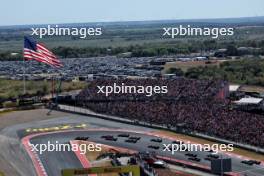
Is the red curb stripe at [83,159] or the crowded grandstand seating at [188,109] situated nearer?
the red curb stripe at [83,159]

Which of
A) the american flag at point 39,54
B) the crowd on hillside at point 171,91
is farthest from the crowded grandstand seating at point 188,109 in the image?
the american flag at point 39,54

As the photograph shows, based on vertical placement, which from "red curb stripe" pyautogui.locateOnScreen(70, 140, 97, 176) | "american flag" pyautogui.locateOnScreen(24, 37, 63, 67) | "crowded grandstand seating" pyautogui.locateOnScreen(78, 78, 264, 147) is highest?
"american flag" pyautogui.locateOnScreen(24, 37, 63, 67)

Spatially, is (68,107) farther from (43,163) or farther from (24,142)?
(43,163)

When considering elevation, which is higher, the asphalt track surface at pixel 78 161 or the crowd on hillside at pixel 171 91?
the crowd on hillside at pixel 171 91

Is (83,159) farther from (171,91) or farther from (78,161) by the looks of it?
(171,91)

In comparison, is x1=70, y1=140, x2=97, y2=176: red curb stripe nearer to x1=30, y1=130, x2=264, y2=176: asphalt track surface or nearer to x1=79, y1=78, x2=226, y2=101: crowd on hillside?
x1=30, y1=130, x2=264, y2=176: asphalt track surface

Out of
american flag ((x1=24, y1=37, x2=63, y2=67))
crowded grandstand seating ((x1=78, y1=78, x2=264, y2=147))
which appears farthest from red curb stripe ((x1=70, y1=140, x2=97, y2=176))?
crowded grandstand seating ((x1=78, y1=78, x2=264, y2=147))

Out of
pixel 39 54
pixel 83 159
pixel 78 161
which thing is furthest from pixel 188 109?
pixel 78 161

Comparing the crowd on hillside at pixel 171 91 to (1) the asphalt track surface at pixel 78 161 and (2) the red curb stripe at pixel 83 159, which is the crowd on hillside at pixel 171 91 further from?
(2) the red curb stripe at pixel 83 159
